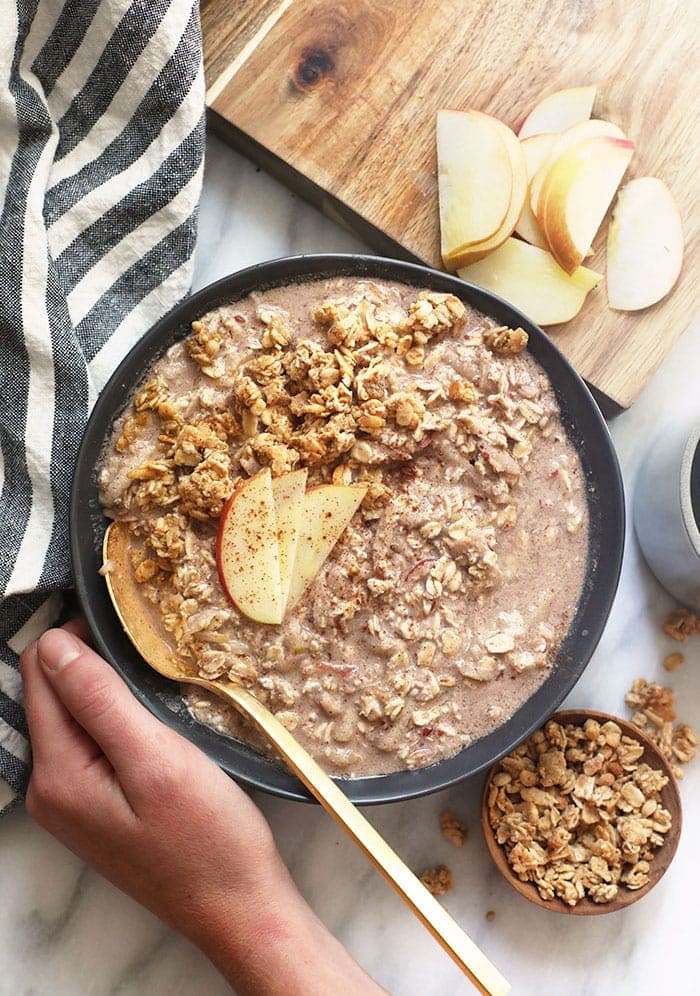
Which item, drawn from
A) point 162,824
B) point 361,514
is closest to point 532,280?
point 361,514

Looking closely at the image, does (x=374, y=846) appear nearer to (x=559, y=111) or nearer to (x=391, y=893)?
(x=391, y=893)

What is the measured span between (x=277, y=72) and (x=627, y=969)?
171 cm

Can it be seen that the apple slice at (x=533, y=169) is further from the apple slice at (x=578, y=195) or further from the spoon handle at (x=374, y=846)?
the spoon handle at (x=374, y=846)

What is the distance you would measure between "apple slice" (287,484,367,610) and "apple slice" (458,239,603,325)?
0.48 metres

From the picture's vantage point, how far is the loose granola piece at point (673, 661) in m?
1.77

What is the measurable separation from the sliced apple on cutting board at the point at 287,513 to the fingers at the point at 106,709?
0.89ft

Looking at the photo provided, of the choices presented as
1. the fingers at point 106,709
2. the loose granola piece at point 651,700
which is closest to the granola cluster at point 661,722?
the loose granola piece at point 651,700

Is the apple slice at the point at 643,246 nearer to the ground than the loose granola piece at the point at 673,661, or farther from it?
farther from it

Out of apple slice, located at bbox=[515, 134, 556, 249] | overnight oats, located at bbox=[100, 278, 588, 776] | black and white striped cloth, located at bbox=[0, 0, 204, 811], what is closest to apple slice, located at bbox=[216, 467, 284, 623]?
overnight oats, located at bbox=[100, 278, 588, 776]

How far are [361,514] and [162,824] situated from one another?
55 centimetres

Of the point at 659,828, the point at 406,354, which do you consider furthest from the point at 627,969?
the point at 406,354

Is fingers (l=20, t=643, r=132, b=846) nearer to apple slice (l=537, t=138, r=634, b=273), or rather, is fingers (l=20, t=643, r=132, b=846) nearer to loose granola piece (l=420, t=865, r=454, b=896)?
loose granola piece (l=420, t=865, r=454, b=896)

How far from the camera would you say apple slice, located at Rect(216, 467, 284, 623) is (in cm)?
141

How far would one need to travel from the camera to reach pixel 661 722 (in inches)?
68.4
